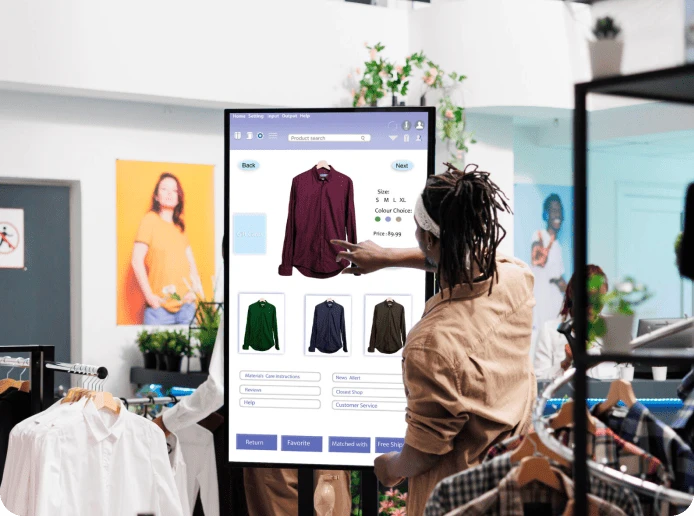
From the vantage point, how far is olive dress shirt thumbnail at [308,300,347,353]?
2.79 meters

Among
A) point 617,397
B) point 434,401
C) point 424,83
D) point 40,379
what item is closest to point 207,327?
point 424,83

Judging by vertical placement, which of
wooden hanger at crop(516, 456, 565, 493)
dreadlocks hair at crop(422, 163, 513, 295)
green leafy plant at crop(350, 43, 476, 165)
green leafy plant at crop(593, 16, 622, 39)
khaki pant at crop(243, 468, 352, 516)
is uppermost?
green leafy plant at crop(350, 43, 476, 165)

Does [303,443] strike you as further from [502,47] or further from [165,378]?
[502,47]

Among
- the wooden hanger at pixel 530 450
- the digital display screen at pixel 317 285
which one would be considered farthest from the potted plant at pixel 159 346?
the wooden hanger at pixel 530 450

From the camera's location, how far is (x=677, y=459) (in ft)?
5.71

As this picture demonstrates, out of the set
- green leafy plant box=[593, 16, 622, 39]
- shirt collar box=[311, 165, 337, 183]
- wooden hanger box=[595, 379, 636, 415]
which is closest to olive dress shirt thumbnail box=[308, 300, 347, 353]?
shirt collar box=[311, 165, 337, 183]

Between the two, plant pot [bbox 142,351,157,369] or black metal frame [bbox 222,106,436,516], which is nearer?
black metal frame [bbox 222,106,436,516]

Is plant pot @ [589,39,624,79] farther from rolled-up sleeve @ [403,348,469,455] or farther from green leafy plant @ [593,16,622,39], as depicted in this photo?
rolled-up sleeve @ [403,348,469,455]

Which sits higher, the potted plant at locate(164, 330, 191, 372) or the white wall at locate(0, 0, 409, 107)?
the white wall at locate(0, 0, 409, 107)

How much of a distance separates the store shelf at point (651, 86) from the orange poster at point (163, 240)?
5.66 meters

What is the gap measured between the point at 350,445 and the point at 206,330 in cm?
367

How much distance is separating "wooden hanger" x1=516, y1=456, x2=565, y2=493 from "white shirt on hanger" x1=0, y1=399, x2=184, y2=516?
1.94 metres

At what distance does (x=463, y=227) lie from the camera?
2.14 metres

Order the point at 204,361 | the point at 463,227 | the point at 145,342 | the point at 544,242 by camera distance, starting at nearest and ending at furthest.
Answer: the point at 463,227 < the point at 204,361 < the point at 145,342 < the point at 544,242
